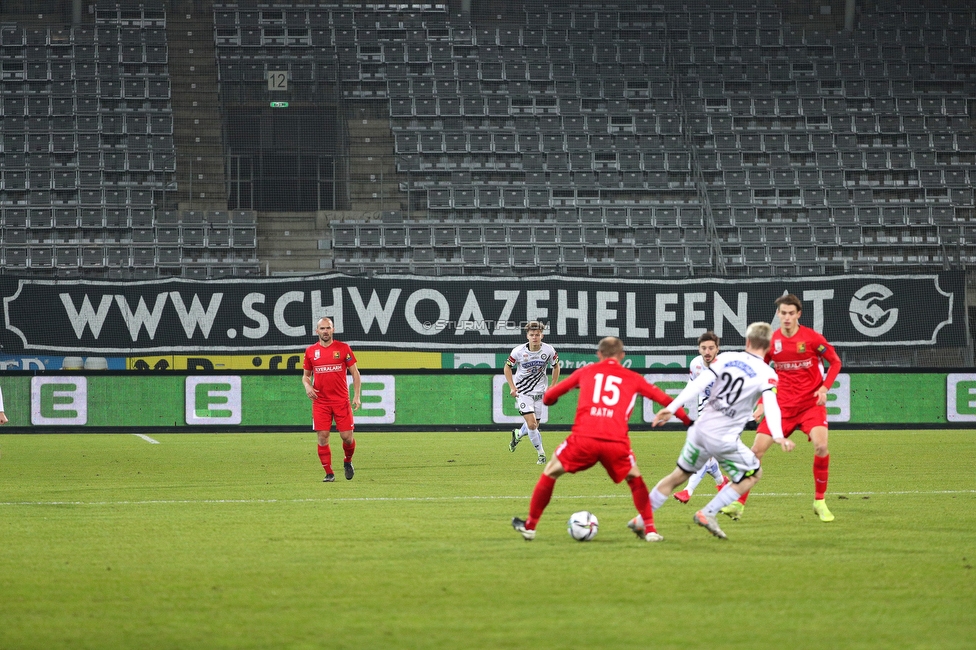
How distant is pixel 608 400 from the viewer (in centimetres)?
883

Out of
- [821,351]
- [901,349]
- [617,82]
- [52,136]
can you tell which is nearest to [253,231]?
[52,136]

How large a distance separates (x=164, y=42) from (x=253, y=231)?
954cm

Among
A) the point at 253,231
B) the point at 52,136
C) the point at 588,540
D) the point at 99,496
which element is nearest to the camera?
the point at 588,540

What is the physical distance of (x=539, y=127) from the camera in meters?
34.8

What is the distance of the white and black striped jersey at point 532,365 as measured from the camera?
59.5 feet

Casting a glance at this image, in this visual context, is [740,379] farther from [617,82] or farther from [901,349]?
[617,82]

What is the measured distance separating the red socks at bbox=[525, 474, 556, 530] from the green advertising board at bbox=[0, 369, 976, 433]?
15208 millimetres

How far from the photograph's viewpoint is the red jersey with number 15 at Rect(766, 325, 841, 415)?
11.3 meters

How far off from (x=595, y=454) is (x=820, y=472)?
3.16m

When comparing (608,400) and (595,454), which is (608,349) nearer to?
(608,400)

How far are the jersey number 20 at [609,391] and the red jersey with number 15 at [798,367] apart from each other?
3.11 metres

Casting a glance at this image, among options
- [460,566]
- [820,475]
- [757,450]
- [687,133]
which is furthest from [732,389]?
[687,133]

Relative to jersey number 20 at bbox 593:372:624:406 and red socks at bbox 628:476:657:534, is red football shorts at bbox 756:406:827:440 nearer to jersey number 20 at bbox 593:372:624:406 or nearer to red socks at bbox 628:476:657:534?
red socks at bbox 628:476:657:534

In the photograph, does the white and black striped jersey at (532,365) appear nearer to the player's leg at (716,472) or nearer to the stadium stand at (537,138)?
the player's leg at (716,472)
